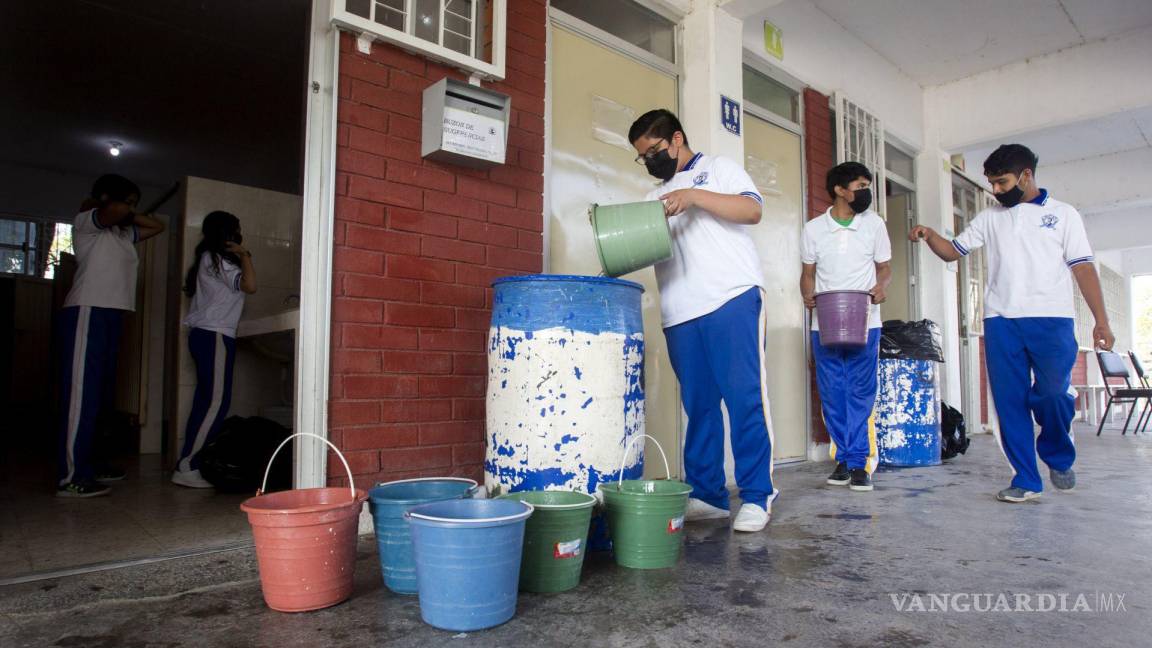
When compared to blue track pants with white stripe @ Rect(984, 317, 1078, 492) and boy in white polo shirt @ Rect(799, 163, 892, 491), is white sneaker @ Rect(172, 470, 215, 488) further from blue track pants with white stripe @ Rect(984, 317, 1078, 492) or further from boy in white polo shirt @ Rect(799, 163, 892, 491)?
blue track pants with white stripe @ Rect(984, 317, 1078, 492)

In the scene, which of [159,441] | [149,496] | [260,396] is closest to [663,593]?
[149,496]

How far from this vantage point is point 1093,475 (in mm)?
4098

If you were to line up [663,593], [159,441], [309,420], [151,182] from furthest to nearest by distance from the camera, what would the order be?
[151,182], [159,441], [309,420], [663,593]

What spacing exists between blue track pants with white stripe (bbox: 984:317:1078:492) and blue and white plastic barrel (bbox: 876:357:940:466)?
4.04ft

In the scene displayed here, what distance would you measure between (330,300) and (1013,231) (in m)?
3.07

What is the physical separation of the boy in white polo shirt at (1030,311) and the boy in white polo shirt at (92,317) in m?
3.89

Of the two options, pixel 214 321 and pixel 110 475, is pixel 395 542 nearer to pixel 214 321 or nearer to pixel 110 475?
pixel 214 321

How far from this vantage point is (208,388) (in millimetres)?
3582

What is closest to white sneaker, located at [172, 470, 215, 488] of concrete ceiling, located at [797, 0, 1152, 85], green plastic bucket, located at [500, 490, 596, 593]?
green plastic bucket, located at [500, 490, 596, 593]

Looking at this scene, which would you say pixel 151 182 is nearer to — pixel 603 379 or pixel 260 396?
pixel 260 396

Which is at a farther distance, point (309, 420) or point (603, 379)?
point (309, 420)

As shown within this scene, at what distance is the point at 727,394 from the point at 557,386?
794 mm

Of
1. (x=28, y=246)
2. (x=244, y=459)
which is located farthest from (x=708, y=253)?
(x=28, y=246)

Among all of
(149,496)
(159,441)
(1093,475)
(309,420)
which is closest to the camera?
(309,420)
